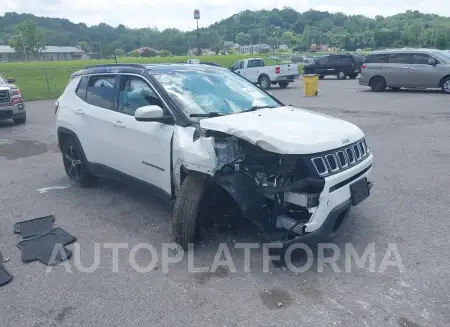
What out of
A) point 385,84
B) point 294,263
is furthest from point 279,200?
point 385,84

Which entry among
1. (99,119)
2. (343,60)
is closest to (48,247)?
(99,119)

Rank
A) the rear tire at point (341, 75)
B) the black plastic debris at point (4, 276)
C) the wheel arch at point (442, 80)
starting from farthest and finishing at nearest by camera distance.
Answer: the rear tire at point (341, 75) < the wheel arch at point (442, 80) < the black plastic debris at point (4, 276)

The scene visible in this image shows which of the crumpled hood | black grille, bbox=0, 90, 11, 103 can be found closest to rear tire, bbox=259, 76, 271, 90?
black grille, bbox=0, 90, 11, 103

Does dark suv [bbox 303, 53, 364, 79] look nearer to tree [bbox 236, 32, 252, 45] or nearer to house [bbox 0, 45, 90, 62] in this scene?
house [bbox 0, 45, 90, 62]

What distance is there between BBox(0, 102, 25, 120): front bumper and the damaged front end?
33.4 feet

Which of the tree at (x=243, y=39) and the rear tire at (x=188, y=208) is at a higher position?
the tree at (x=243, y=39)

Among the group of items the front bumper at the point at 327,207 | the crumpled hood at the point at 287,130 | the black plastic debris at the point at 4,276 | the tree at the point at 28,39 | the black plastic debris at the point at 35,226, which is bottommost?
the black plastic debris at the point at 35,226

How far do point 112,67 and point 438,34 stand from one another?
72024mm

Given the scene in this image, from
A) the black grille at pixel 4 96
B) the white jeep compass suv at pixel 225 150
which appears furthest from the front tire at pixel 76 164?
the black grille at pixel 4 96

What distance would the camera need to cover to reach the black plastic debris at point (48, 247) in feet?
13.0

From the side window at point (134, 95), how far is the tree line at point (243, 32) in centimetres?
7767

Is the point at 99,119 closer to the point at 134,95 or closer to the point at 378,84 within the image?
the point at 134,95

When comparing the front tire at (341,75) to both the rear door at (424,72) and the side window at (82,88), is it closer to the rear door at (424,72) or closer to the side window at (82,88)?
the rear door at (424,72)

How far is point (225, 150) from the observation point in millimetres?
3650
